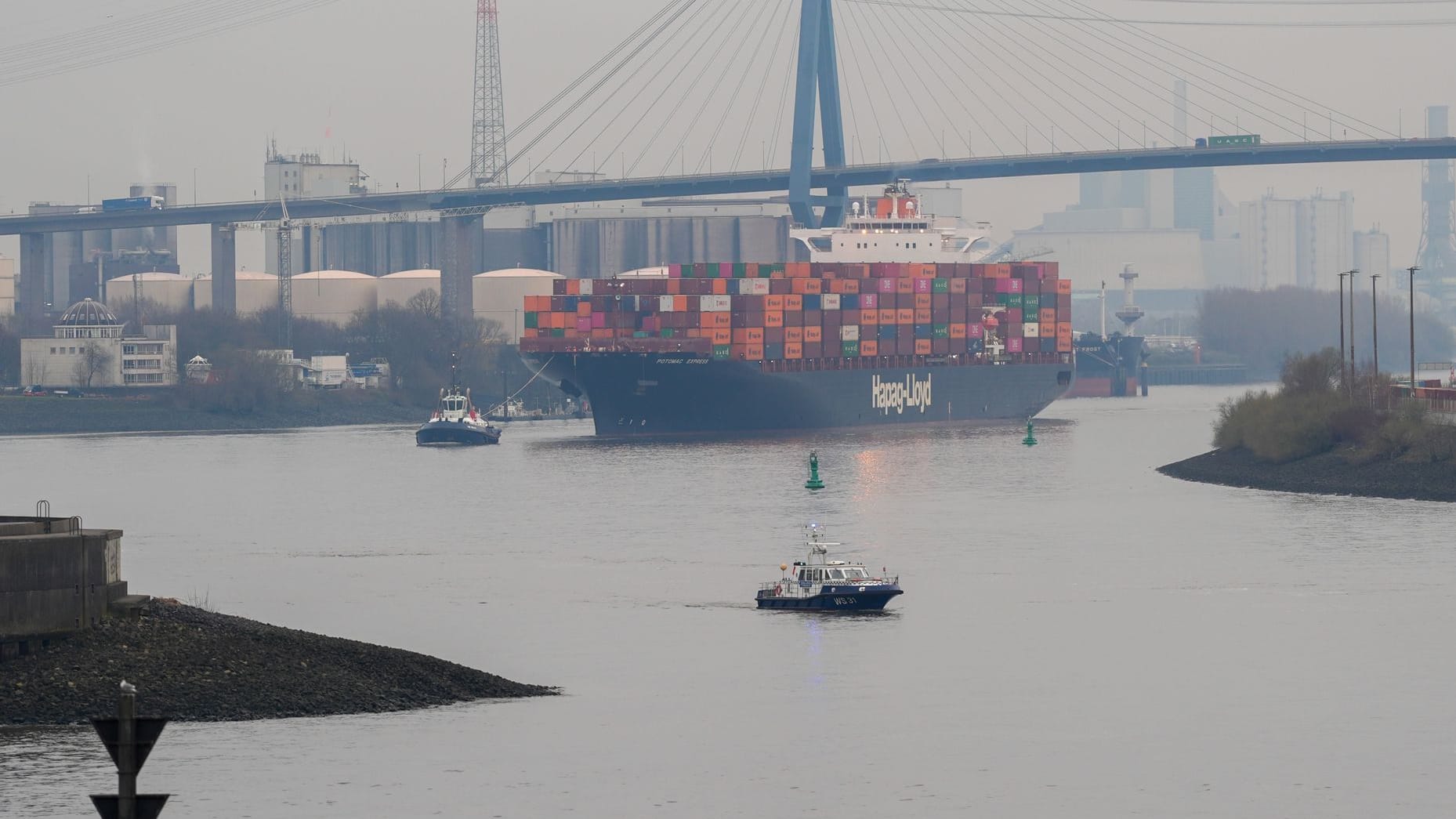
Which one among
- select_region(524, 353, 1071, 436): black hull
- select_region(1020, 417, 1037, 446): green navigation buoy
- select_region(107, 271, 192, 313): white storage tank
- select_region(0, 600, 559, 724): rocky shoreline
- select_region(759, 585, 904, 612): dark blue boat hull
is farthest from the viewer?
select_region(107, 271, 192, 313): white storage tank

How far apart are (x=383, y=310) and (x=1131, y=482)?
71337 mm

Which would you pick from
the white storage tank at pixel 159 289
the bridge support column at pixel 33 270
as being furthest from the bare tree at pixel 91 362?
the white storage tank at pixel 159 289

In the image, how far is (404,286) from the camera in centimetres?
14438

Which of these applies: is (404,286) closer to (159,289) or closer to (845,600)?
(159,289)

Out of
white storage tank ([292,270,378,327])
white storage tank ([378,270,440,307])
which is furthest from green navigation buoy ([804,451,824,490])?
white storage tank ([292,270,378,327])

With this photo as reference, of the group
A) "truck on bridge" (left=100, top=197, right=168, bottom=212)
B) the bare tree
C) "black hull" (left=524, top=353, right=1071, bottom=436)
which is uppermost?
"truck on bridge" (left=100, top=197, right=168, bottom=212)

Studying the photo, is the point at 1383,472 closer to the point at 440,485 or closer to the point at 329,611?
the point at 440,485

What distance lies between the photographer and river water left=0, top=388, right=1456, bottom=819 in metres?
24.4

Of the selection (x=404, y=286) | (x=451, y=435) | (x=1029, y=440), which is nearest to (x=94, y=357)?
(x=451, y=435)

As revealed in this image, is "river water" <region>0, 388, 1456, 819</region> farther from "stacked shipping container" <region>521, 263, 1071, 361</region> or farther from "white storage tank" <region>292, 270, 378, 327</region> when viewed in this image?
"white storage tank" <region>292, 270, 378, 327</region>

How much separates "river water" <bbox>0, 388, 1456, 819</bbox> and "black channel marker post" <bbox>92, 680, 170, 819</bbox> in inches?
415

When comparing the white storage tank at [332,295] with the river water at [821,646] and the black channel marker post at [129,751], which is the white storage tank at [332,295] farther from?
the black channel marker post at [129,751]

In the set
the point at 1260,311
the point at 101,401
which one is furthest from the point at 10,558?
the point at 1260,311

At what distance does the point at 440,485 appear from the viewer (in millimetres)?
65125
